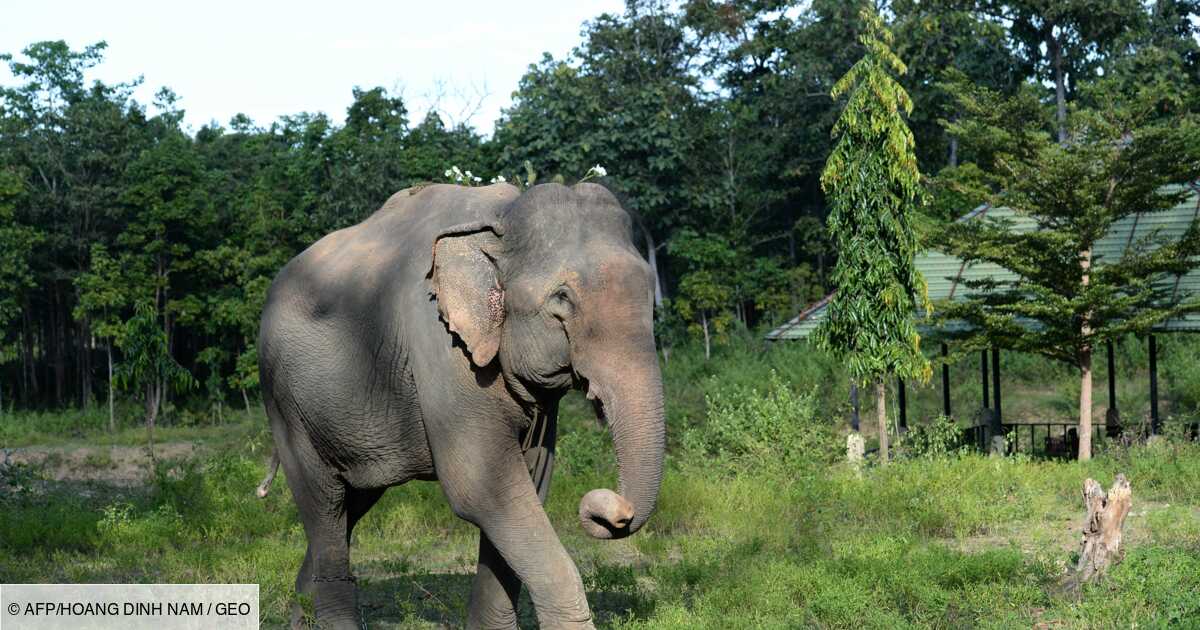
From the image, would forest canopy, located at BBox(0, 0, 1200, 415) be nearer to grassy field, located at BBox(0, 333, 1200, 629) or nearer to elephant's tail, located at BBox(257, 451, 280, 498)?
grassy field, located at BBox(0, 333, 1200, 629)

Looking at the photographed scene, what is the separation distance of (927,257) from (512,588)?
16123 millimetres

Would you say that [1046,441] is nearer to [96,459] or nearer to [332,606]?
[332,606]

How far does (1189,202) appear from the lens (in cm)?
1986

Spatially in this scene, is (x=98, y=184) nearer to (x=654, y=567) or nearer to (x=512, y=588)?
(x=654, y=567)

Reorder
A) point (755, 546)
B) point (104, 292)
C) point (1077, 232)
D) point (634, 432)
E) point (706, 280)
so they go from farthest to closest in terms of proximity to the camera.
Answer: point (706, 280) < point (104, 292) < point (1077, 232) < point (755, 546) < point (634, 432)

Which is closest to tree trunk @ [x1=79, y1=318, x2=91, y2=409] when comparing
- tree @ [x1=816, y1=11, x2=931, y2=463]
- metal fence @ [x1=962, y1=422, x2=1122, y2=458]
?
metal fence @ [x1=962, y1=422, x2=1122, y2=458]

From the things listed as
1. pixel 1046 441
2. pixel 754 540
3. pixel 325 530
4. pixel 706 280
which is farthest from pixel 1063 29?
pixel 325 530

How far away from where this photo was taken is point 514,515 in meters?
5.85

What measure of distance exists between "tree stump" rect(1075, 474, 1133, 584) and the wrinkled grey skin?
423 centimetres

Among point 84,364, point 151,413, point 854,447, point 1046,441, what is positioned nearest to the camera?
point 854,447

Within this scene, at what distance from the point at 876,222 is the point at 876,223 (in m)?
0.01

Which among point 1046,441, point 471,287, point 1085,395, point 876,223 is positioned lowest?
point 1046,441

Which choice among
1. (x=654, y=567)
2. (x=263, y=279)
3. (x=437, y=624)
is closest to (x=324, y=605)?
(x=437, y=624)

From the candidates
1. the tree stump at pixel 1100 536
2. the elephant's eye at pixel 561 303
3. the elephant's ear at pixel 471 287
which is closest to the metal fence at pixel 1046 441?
the tree stump at pixel 1100 536
